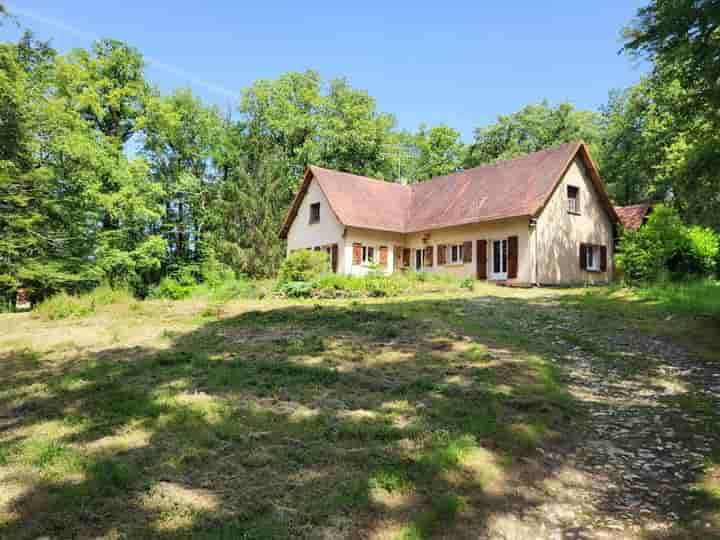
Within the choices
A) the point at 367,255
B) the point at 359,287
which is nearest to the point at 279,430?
the point at 359,287

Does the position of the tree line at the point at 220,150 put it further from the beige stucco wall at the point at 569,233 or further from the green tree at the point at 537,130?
the beige stucco wall at the point at 569,233

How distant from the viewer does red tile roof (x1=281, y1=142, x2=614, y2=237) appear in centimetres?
2247

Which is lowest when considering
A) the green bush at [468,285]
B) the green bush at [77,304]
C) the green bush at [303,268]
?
the green bush at [77,304]

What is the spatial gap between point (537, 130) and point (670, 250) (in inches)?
1043

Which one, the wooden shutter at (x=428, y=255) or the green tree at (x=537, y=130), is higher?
the green tree at (x=537, y=130)

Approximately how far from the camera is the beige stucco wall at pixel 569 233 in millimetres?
21922

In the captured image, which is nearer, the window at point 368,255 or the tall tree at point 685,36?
the tall tree at point 685,36

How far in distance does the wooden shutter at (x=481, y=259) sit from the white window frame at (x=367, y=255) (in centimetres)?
568

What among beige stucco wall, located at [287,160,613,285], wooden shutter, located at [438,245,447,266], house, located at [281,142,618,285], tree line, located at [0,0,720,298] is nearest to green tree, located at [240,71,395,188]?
tree line, located at [0,0,720,298]

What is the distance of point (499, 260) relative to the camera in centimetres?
2289

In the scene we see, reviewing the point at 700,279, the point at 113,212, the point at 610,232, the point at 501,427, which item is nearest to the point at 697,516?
the point at 501,427

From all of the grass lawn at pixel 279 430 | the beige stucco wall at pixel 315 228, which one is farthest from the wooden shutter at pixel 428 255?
the grass lawn at pixel 279 430

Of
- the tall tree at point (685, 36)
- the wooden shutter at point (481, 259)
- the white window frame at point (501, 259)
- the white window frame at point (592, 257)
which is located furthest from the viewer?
the white window frame at point (592, 257)

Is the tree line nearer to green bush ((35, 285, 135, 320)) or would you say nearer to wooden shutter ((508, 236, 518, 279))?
green bush ((35, 285, 135, 320))
